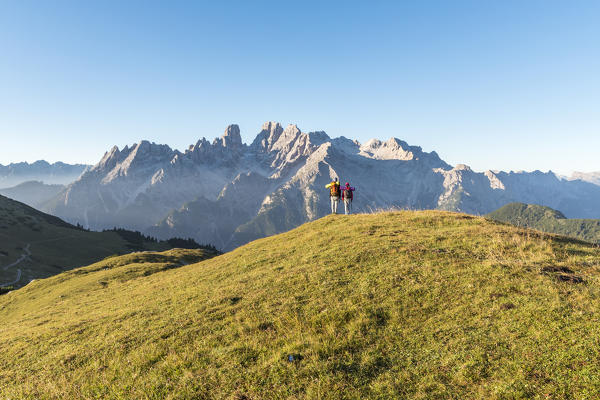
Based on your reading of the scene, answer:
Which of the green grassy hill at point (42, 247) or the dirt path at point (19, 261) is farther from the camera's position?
the green grassy hill at point (42, 247)

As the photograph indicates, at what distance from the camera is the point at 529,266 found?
1468 cm

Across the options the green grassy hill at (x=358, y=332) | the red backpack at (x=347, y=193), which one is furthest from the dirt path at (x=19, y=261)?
the red backpack at (x=347, y=193)

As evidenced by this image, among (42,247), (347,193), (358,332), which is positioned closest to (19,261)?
(42,247)

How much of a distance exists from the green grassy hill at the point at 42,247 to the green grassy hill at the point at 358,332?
78.6m

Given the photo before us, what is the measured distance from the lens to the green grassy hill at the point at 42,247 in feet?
273

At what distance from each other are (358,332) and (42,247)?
14335 centimetres

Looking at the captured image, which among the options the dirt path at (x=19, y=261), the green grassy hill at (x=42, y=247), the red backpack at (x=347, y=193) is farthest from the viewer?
the green grassy hill at (x=42, y=247)

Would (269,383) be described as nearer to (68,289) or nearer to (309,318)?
(309,318)

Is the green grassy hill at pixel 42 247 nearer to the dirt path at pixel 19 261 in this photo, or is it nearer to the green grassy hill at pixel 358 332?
the dirt path at pixel 19 261

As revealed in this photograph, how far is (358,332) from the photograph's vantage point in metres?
11.6

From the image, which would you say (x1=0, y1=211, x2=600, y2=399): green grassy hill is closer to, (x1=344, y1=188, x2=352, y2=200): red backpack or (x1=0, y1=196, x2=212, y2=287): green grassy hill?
(x1=344, y1=188, x2=352, y2=200): red backpack

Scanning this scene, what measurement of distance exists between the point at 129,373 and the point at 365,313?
31.8ft

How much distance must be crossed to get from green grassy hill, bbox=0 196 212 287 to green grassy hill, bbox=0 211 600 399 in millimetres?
78590

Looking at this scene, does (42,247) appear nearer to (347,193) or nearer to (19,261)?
(19,261)
